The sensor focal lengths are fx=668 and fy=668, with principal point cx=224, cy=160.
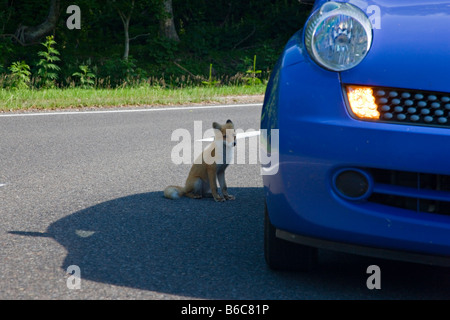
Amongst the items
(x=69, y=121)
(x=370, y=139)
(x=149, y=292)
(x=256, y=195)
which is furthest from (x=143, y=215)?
(x=69, y=121)

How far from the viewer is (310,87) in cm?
285

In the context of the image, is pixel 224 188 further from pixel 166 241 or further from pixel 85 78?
pixel 85 78

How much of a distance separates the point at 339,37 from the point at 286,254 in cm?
108

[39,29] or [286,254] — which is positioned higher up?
[39,29]

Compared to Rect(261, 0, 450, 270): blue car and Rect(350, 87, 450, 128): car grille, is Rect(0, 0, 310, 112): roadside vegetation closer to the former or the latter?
Rect(261, 0, 450, 270): blue car

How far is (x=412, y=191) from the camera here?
271cm

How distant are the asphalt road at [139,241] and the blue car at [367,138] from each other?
0.47m

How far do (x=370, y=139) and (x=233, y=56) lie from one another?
22576mm

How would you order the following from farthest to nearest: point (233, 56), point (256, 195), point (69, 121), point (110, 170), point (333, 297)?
point (233, 56)
point (69, 121)
point (110, 170)
point (256, 195)
point (333, 297)

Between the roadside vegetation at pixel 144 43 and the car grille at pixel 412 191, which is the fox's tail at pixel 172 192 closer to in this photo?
the car grille at pixel 412 191

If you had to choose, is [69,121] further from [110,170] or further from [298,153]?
[298,153]

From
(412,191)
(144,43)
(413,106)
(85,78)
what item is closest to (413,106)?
(413,106)

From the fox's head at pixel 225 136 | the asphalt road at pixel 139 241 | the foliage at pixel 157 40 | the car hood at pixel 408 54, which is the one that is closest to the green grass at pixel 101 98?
the asphalt road at pixel 139 241

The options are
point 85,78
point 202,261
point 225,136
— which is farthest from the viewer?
point 85,78
